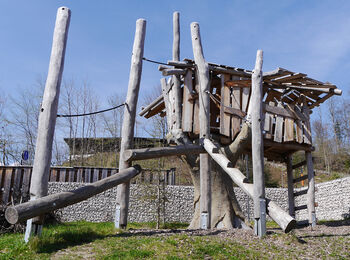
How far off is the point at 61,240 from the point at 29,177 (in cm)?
1192

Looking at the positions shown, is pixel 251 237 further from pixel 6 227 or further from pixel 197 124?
pixel 6 227

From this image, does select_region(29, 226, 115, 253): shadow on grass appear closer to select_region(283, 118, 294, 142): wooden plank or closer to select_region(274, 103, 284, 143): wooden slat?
select_region(274, 103, 284, 143): wooden slat

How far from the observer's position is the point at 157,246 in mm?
6645

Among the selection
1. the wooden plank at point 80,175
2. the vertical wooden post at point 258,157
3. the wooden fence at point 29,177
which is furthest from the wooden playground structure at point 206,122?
the wooden plank at point 80,175

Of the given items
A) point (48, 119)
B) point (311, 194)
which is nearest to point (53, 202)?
point (48, 119)

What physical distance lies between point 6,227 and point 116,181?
5455 millimetres

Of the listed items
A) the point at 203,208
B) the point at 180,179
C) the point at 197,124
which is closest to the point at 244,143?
the point at 197,124

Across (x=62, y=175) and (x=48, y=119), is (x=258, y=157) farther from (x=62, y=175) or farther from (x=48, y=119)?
(x=62, y=175)

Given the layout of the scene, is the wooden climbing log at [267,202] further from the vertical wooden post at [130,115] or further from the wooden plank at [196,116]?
the vertical wooden post at [130,115]

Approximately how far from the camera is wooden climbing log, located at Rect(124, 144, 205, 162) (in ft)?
28.0

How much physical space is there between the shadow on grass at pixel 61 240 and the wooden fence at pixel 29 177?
7.84 meters

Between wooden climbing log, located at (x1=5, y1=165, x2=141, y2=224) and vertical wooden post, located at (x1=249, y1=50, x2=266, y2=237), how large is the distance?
307 centimetres

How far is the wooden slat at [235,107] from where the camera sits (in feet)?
38.0

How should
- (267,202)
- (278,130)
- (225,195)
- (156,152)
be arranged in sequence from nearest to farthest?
(267,202), (156,152), (225,195), (278,130)
